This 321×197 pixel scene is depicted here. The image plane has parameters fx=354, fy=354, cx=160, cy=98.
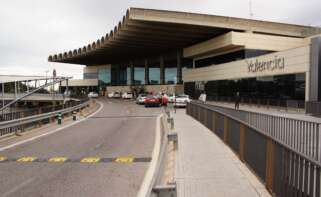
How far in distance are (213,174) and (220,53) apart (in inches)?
2184

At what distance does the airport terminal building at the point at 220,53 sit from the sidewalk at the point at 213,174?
19685 millimetres

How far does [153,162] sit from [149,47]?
69.3 meters

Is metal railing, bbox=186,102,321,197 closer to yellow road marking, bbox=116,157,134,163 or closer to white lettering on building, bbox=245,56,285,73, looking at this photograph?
yellow road marking, bbox=116,157,134,163

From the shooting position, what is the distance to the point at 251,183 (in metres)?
7.19

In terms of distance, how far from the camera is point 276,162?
6273mm

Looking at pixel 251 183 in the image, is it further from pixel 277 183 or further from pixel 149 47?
pixel 149 47

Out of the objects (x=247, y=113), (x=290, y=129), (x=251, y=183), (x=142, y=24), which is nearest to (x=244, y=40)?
(x=142, y=24)

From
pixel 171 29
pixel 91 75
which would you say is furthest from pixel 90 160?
pixel 91 75

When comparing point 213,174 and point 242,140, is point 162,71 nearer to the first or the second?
point 242,140

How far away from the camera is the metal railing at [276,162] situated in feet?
16.0

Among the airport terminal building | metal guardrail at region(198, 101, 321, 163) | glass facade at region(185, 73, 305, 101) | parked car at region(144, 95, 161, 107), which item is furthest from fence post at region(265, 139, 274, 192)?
parked car at region(144, 95, 161, 107)

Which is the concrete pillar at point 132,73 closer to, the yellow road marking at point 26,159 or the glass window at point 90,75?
the glass window at point 90,75

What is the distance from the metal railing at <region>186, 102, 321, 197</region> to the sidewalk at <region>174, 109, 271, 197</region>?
0.25 metres

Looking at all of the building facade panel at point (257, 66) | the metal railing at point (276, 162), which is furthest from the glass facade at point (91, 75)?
the metal railing at point (276, 162)
